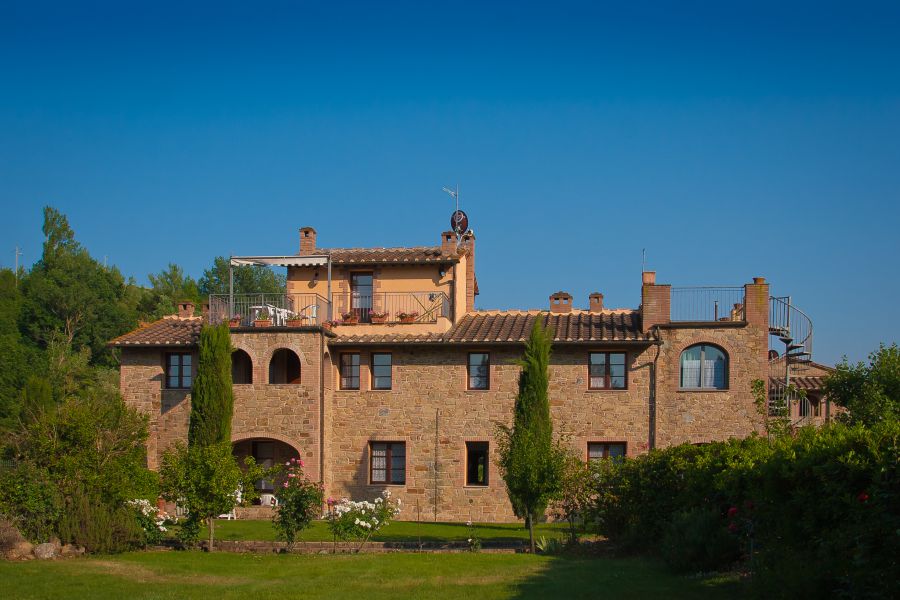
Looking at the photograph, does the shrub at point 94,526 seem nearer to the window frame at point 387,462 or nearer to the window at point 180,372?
the window frame at point 387,462

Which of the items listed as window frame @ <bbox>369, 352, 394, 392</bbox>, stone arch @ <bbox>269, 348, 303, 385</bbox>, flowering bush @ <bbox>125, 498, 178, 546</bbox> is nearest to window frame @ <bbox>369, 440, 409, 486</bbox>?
window frame @ <bbox>369, 352, 394, 392</bbox>

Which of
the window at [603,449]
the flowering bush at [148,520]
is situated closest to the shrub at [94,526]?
the flowering bush at [148,520]

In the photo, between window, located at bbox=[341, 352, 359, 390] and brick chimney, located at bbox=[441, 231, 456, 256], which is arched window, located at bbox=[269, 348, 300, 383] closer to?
window, located at bbox=[341, 352, 359, 390]

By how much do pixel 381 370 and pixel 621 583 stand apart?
16.6 m

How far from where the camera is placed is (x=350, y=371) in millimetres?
29984

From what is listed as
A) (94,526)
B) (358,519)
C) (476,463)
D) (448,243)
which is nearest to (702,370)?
(476,463)

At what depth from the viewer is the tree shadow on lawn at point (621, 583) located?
13.0 metres

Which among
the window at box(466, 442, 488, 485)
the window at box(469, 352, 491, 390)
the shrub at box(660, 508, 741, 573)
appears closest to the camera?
the shrub at box(660, 508, 741, 573)

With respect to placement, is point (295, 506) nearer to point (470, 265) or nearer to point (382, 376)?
point (382, 376)

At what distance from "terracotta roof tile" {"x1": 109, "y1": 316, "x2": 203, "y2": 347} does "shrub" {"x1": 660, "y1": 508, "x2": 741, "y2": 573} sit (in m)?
18.8

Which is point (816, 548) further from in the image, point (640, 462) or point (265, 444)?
point (265, 444)

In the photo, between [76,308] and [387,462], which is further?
[76,308]

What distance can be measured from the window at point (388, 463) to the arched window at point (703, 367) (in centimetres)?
902

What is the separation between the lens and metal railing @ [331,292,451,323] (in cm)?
3005
